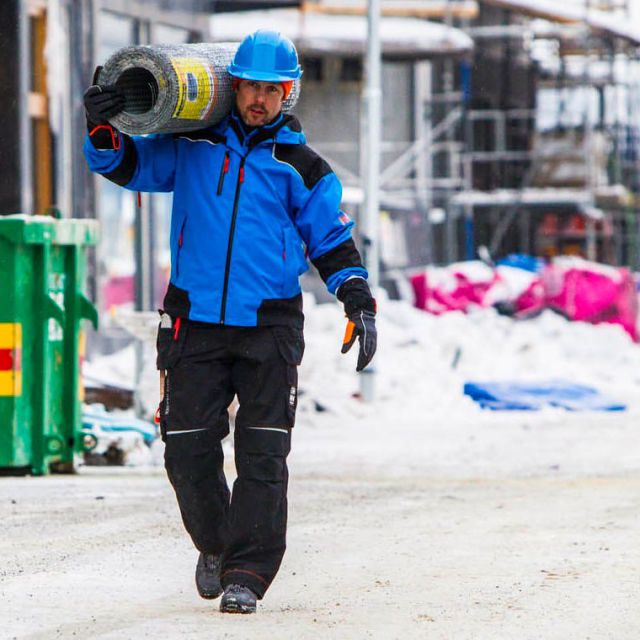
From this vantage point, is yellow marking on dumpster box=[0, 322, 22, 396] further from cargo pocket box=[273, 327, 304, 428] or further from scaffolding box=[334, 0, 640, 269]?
scaffolding box=[334, 0, 640, 269]

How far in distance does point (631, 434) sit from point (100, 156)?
7.32m

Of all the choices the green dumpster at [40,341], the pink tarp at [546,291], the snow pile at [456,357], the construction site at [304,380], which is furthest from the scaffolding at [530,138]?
the green dumpster at [40,341]

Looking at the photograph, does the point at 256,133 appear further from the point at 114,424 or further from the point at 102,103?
the point at 114,424

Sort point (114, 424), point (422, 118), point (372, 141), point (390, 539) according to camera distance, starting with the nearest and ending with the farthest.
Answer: point (390, 539) → point (114, 424) → point (372, 141) → point (422, 118)

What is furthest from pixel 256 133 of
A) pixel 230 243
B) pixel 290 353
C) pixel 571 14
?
pixel 571 14

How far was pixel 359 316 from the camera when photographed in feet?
18.9

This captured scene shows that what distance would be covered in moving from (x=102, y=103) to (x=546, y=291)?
59.7 feet

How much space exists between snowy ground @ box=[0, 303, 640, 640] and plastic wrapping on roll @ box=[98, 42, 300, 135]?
5.04 ft

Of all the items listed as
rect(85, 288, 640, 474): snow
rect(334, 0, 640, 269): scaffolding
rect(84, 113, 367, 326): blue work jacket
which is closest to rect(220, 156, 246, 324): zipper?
rect(84, 113, 367, 326): blue work jacket

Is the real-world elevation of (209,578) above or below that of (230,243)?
below

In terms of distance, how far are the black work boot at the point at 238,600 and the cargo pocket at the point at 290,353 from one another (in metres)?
0.55

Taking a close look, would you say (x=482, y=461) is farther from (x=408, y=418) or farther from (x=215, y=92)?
(x=215, y=92)

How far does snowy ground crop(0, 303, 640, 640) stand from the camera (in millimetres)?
5562

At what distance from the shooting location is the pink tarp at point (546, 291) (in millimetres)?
22531
